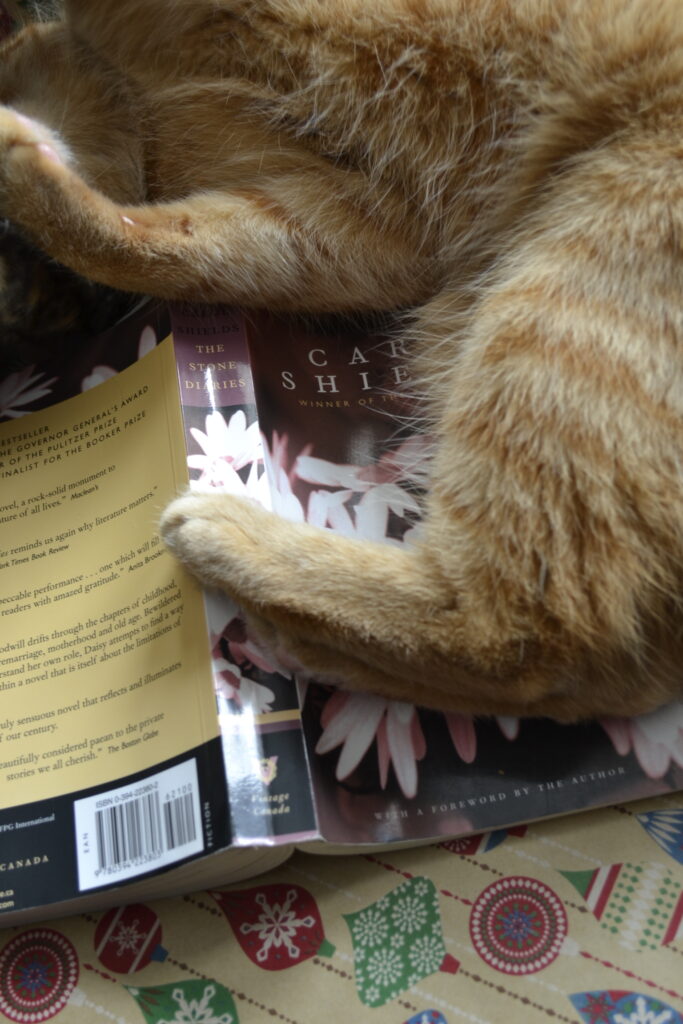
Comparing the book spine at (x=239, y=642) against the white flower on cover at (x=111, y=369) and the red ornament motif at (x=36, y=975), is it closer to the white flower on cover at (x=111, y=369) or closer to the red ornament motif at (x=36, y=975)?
the white flower on cover at (x=111, y=369)

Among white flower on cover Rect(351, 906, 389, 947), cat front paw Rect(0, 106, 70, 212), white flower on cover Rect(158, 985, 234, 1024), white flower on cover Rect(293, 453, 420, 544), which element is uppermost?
cat front paw Rect(0, 106, 70, 212)

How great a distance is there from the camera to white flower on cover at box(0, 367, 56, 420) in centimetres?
94

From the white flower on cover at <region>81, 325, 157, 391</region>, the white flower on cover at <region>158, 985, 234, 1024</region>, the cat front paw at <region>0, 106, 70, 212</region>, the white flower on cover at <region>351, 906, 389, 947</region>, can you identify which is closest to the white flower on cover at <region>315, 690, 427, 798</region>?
the white flower on cover at <region>351, 906, 389, 947</region>

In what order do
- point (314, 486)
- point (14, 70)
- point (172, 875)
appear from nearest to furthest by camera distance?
point (172, 875) < point (314, 486) < point (14, 70)

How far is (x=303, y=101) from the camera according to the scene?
3.01 feet

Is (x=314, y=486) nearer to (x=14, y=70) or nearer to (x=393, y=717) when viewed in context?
(x=393, y=717)

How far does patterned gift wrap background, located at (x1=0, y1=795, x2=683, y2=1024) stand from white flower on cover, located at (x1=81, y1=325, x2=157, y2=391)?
19.2 inches

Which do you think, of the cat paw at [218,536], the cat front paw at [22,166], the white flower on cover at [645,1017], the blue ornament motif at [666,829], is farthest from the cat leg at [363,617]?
the cat front paw at [22,166]

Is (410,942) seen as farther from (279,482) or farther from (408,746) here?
(279,482)

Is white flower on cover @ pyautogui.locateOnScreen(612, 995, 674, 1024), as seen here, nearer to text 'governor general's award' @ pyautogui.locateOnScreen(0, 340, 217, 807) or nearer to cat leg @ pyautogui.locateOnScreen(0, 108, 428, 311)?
text 'governor general's award' @ pyautogui.locateOnScreen(0, 340, 217, 807)

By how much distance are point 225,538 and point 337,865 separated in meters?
0.29

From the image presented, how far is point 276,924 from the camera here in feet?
2.48

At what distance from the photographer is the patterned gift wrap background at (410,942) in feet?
2.39

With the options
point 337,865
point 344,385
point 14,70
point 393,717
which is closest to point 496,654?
point 393,717
